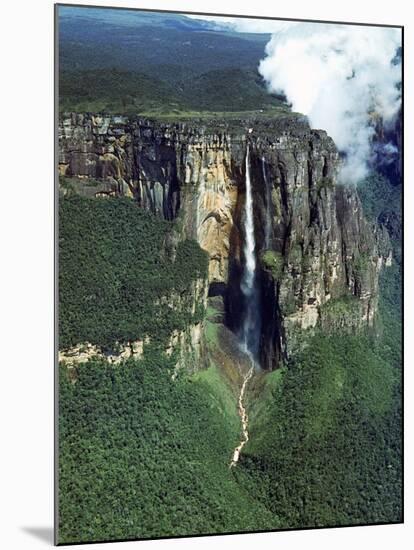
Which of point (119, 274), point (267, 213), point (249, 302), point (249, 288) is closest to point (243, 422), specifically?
point (249, 302)

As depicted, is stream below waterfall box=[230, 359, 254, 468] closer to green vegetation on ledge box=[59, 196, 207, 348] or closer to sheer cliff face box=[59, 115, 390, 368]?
sheer cliff face box=[59, 115, 390, 368]

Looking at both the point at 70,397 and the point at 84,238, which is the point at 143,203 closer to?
the point at 84,238

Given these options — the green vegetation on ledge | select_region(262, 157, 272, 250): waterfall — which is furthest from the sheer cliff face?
the green vegetation on ledge

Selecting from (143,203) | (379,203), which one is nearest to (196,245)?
(143,203)

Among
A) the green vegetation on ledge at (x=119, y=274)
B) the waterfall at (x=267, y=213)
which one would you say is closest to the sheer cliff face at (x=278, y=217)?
the waterfall at (x=267, y=213)

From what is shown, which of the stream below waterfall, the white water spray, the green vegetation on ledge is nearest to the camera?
the green vegetation on ledge

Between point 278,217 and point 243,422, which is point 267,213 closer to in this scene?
point 278,217
